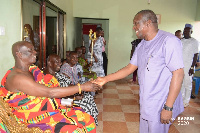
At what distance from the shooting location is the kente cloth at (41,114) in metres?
1.67

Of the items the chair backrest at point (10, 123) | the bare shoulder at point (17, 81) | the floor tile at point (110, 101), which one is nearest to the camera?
the chair backrest at point (10, 123)

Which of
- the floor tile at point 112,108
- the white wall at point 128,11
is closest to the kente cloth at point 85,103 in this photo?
the floor tile at point 112,108

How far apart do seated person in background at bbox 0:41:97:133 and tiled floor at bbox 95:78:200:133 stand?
1207 millimetres

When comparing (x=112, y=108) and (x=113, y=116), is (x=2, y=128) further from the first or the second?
(x=112, y=108)

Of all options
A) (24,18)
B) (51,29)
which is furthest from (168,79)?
(51,29)

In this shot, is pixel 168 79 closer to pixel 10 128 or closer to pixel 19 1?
pixel 10 128

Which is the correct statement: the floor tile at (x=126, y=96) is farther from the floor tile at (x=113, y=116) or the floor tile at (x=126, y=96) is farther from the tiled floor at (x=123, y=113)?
the floor tile at (x=113, y=116)

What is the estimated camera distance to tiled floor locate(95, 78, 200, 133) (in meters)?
2.95

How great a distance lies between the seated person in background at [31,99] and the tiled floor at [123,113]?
3.96 feet

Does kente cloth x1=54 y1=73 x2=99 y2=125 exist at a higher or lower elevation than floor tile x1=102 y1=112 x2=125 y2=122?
higher

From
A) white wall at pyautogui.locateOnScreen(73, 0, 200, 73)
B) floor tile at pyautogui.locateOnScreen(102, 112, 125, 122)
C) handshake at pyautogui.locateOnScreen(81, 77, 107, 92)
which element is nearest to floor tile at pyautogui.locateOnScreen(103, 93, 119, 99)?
floor tile at pyautogui.locateOnScreen(102, 112, 125, 122)

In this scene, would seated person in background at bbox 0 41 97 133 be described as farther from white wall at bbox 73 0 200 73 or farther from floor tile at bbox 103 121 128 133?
white wall at bbox 73 0 200 73

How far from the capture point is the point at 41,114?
1.76 m

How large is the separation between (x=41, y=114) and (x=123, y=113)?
2181 mm
